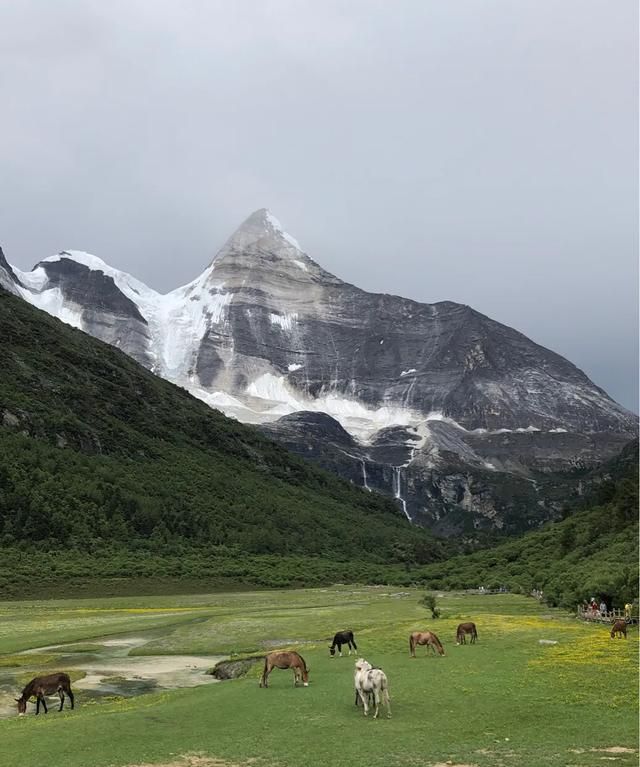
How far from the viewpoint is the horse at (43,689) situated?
26891 millimetres

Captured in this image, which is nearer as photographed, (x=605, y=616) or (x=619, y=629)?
(x=619, y=629)

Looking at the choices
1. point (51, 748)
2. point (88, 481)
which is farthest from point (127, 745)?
point (88, 481)

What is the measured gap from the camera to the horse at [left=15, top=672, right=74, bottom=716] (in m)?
26.9

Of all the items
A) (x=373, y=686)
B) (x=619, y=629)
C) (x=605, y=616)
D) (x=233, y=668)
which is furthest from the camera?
(x=605, y=616)

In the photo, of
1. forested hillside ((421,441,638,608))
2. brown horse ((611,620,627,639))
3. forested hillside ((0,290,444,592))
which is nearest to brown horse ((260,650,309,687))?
brown horse ((611,620,627,639))

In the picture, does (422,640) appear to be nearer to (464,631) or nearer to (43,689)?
(464,631)

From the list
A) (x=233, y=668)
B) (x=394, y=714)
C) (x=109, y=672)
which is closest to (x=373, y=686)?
(x=394, y=714)

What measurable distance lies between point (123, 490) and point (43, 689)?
119771 millimetres

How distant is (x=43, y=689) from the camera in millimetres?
26984

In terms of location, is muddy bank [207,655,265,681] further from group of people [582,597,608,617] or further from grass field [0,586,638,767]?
group of people [582,597,608,617]

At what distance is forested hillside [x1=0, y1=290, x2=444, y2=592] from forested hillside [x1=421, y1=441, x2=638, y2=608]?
39.8 metres

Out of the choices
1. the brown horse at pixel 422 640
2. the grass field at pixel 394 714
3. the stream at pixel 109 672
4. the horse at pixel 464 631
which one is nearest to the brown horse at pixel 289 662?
the grass field at pixel 394 714

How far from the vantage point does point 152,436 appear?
189 metres

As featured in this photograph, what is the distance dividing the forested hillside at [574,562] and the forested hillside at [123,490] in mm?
39810
